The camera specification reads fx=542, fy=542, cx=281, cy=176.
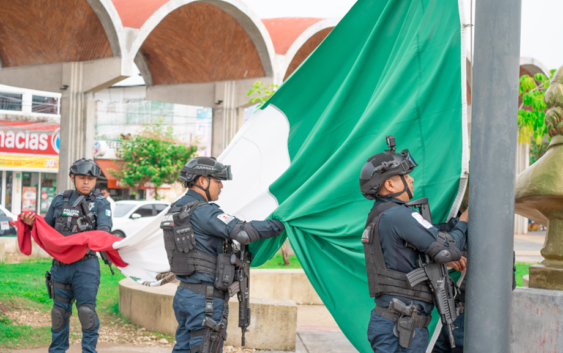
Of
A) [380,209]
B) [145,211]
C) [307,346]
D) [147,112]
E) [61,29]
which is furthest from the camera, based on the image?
[147,112]

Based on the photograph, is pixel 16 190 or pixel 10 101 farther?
pixel 10 101

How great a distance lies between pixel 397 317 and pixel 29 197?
30182 millimetres

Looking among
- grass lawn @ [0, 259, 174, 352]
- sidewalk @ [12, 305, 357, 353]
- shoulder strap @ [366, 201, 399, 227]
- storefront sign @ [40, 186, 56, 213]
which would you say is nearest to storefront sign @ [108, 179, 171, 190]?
storefront sign @ [40, 186, 56, 213]

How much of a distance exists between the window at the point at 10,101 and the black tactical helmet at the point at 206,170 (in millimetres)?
29330

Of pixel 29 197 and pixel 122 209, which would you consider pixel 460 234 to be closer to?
pixel 122 209

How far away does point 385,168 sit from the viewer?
339cm

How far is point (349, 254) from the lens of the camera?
390 cm

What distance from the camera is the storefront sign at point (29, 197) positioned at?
2956 cm

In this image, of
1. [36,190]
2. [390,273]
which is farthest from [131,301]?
[36,190]

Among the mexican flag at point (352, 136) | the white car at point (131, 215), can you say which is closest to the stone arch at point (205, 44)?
the white car at point (131, 215)

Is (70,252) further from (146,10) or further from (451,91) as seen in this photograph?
(146,10)

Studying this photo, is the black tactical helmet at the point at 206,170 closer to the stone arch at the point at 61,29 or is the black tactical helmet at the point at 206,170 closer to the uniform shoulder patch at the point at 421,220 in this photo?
the uniform shoulder patch at the point at 421,220

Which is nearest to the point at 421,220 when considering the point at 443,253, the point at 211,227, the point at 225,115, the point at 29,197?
the point at 443,253

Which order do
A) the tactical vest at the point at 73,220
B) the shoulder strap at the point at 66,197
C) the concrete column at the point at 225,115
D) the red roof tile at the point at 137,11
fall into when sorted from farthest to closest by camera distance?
1. the concrete column at the point at 225,115
2. the red roof tile at the point at 137,11
3. the shoulder strap at the point at 66,197
4. the tactical vest at the point at 73,220
